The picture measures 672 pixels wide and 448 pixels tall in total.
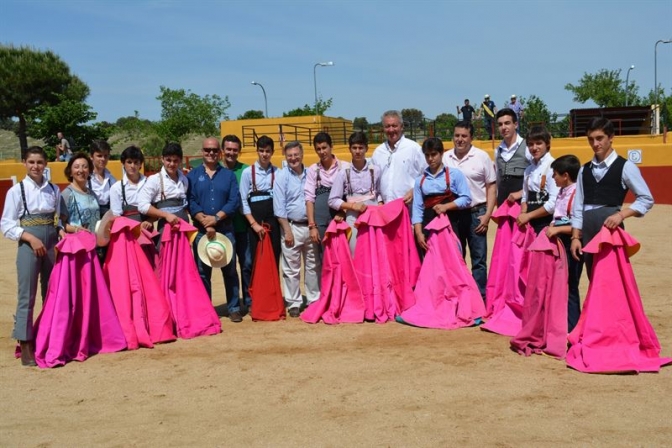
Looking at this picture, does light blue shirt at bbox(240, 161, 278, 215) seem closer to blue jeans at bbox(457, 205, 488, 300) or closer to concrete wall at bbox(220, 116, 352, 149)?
blue jeans at bbox(457, 205, 488, 300)

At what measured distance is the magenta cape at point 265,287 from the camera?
668 cm

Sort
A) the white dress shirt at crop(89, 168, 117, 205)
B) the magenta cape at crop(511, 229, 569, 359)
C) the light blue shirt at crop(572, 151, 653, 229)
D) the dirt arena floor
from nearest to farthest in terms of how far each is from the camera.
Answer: the dirt arena floor, the light blue shirt at crop(572, 151, 653, 229), the magenta cape at crop(511, 229, 569, 359), the white dress shirt at crop(89, 168, 117, 205)

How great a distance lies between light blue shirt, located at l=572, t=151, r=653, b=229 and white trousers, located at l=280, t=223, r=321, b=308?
260cm

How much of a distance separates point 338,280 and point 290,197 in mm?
899

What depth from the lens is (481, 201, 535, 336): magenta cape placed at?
588cm

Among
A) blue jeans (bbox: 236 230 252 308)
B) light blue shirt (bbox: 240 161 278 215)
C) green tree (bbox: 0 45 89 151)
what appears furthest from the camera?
green tree (bbox: 0 45 89 151)

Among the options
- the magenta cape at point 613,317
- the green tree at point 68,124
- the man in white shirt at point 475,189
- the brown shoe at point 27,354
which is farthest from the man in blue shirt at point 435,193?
the green tree at point 68,124

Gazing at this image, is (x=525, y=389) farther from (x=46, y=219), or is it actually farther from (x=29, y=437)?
(x=46, y=219)

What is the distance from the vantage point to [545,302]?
17.1ft

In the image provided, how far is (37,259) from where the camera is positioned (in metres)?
5.47

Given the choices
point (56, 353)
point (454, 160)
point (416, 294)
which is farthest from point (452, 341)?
point (56, 353)

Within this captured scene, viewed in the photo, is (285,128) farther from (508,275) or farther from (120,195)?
(508,275)

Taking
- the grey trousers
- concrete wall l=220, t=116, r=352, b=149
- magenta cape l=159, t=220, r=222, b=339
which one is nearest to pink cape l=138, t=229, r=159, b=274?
magenta cape l=159, t=220, r=222, b=339

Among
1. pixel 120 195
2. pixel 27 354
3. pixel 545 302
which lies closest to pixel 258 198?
pixel 120 195
